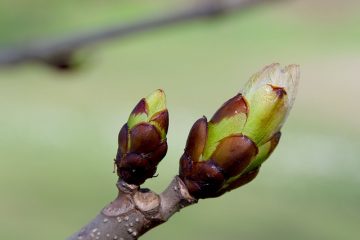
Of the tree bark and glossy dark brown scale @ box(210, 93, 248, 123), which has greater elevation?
glossy dark brown scale @ box(210, 93, 248, 123)

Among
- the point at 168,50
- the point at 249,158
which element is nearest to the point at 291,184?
the point at 168,50

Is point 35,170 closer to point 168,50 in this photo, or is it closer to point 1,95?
point 1,95

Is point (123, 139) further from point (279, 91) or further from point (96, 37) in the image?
point (96, 37)

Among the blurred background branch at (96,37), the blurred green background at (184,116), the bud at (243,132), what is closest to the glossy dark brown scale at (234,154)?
the bud at (243,132)

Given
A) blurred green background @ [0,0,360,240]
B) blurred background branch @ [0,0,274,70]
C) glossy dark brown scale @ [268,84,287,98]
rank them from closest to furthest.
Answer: glossy dark brown scale @ [268,84,287,98] → blurred background branch @ [0,0,274,70] → blurred green background @ [0,0,360,240]

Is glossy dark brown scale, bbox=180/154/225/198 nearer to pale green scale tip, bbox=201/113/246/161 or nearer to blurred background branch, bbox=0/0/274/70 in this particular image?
pale green scale tip, bbox=201/113/246/161

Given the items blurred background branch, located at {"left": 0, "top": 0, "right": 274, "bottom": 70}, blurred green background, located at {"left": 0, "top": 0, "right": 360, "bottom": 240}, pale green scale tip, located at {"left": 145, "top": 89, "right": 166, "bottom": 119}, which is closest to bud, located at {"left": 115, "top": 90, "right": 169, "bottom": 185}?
pale green scale tip, located at {"left": 145, "top": 89, "right": 166, "bottom": 119}

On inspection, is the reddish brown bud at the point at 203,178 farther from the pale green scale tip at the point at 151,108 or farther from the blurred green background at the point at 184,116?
the blurred green background at the point at 184,116
